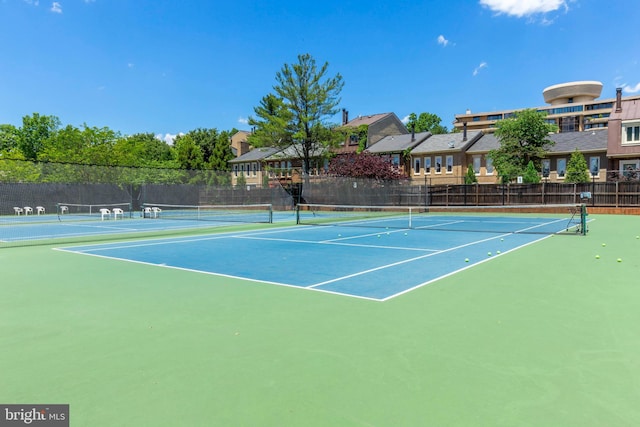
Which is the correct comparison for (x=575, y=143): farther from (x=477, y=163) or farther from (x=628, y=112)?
(x=477, y=163)

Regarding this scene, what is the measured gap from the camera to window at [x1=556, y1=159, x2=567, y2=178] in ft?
133

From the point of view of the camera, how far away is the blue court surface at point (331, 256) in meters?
6.83

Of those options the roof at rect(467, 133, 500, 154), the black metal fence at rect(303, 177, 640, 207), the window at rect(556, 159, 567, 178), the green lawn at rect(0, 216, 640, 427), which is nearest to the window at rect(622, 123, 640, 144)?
the window at rect(556, 159, 567, 178)

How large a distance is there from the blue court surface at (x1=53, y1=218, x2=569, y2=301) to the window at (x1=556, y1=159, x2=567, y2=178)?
30825 millimetres

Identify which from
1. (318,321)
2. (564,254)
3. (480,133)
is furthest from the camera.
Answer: (480,133)

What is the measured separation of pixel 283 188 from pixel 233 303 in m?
26.6

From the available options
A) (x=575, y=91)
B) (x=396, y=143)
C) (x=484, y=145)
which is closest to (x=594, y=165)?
(x=484, y=145)

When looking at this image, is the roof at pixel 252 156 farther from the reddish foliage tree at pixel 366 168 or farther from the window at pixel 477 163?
the window at pixel 477 163

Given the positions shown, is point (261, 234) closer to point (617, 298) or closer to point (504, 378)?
point (617, 298)

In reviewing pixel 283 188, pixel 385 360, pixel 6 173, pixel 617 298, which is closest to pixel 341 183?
pixel 283 188

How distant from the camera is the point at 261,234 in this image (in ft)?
48.6

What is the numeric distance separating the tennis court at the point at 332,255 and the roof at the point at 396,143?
118 ft

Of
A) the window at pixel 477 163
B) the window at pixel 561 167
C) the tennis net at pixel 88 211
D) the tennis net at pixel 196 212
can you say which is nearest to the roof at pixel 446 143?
the window at pixel 477 163

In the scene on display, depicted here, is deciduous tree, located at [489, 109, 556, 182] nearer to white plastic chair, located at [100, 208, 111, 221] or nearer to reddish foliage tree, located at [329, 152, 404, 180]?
reddish foliage tree, located at [329, 152, 404, 180]
